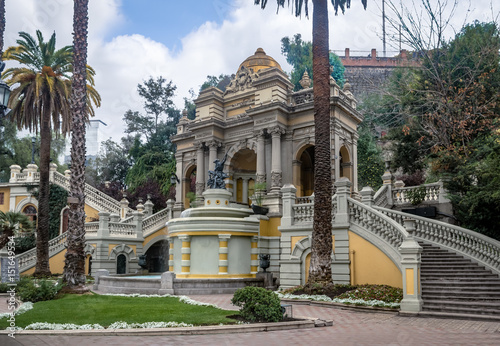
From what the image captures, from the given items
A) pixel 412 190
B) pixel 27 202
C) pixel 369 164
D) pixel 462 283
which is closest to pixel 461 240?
pixel 462 283

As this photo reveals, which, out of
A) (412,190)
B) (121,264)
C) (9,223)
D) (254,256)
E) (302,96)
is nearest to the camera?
(254,256)

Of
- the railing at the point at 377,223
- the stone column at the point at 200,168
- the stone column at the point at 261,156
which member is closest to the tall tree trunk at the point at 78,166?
the railing at the point at 377,223

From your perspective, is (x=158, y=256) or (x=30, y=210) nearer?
(x=158, y=256)

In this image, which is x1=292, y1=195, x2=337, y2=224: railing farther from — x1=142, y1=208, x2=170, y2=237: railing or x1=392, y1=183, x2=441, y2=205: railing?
x1=142, y1=208, x2=170, y2=237: railing

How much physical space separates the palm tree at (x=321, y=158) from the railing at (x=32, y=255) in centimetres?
1988

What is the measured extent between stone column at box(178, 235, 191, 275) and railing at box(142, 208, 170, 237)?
10364 mm

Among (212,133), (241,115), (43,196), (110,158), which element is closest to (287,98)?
(241,115)

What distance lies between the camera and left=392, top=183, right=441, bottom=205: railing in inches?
897

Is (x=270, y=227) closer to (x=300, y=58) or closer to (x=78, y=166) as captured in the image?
(x=78, y=166)

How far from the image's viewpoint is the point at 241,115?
1196 inches

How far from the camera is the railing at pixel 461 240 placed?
16.1 meters

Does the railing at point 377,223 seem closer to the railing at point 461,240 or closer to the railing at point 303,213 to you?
the railing at point 303,213

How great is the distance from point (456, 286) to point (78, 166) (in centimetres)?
1408

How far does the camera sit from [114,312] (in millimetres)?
12008
